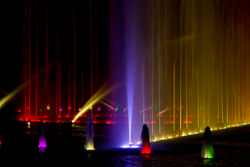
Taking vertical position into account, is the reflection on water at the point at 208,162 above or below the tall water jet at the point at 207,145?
below

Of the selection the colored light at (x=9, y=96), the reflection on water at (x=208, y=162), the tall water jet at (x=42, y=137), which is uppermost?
the colored light at (x=9, y=96)

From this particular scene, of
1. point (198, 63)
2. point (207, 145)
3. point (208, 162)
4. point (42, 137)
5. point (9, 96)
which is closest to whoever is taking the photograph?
point (208, 162)

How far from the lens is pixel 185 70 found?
36.2 metres

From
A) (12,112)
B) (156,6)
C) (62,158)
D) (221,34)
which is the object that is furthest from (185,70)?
(12,112)

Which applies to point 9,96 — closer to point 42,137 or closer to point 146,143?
point 42,137

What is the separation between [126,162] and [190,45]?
2304 centimetres

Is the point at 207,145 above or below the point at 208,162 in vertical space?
above

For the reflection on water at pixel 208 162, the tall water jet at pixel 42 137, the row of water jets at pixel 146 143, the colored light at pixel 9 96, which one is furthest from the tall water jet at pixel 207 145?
the colored light at pixel 9 96

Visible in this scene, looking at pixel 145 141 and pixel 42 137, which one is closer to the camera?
pixel 145 141

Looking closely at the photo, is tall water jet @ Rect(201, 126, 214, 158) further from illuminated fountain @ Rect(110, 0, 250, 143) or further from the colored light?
the colored light

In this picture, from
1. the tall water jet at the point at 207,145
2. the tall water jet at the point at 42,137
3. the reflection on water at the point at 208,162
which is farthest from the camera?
the tall water jet at the point at 42,137

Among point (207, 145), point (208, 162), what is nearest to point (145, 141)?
point (207, 145)

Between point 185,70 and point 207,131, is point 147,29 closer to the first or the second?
point 185,70

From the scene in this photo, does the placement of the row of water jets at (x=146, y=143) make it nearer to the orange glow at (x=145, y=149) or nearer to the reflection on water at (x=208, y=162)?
the orange glow at (x=145, y=149)
